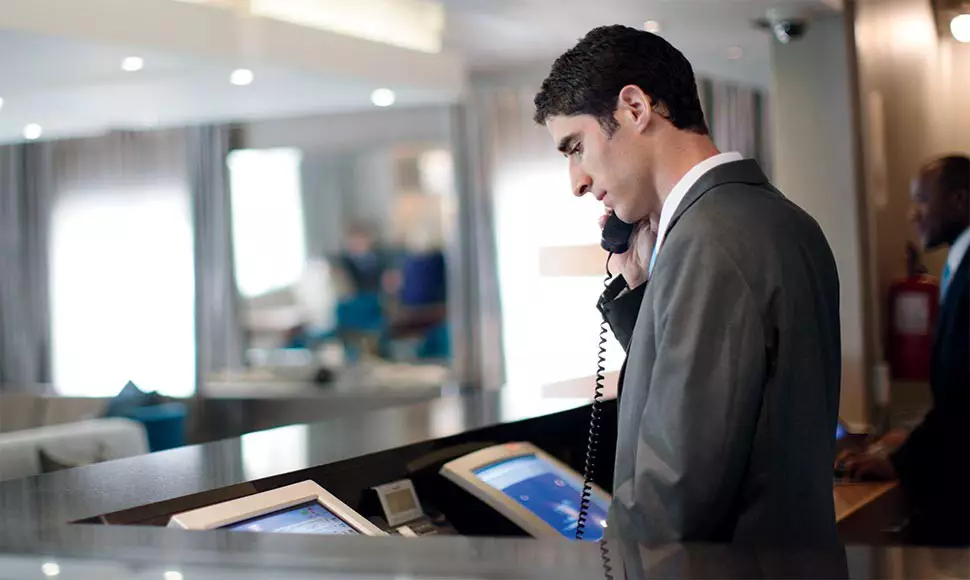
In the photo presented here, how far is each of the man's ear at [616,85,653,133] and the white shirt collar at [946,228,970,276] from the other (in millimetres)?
3108

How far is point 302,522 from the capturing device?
1652 millimetres

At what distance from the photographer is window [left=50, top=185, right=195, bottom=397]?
9555 mm

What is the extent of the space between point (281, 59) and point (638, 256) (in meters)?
4.87

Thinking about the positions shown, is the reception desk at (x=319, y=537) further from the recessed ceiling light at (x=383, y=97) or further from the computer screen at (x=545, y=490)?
the recessed ceiling light at (x=383, y=97)

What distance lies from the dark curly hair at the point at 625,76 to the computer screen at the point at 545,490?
2.75ft

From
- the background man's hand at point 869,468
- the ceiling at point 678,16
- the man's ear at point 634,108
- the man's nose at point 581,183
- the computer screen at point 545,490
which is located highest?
the ceiling at point 678,16

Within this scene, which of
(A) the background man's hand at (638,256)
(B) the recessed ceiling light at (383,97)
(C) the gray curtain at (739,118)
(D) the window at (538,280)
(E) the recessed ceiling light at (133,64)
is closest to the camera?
(A) the background man's hand at (638,256)

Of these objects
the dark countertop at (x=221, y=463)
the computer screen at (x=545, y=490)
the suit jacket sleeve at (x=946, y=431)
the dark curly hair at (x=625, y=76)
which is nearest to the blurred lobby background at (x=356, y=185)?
the suit jacket sleeve at (x=946, y=431)

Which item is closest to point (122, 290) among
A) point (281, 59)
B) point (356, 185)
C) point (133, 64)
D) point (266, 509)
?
point (356, 185)

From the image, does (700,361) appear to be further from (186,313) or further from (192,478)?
(186,313)

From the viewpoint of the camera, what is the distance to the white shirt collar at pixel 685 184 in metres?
1.48

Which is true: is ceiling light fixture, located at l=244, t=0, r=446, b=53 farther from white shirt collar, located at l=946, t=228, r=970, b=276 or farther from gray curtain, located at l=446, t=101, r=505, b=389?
white shirt collar, located at l=946, t=228, r=970, b=276

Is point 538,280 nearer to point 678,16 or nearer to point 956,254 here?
point 678,16

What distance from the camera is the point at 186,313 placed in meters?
9.54
